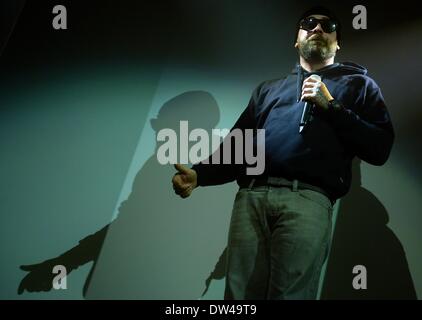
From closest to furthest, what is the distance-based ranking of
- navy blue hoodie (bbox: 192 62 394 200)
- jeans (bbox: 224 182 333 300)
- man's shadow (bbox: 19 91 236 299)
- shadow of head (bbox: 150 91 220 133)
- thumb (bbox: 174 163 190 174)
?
jeans (bbox: 224 182 333 300), navy blue hoodie (bbox: 192 62 394 200), thumb (bbox: 174 163 190 174), man's shadow (bbox: 19 91 236 299), shadow of head (bbox: 150 91 220 133)

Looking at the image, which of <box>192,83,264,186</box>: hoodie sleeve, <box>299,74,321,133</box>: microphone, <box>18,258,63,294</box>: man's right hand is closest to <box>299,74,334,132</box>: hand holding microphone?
<box>299,74,321,133</box>: microphone

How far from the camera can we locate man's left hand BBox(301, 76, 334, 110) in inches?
67.5

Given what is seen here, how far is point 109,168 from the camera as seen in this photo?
214 cm

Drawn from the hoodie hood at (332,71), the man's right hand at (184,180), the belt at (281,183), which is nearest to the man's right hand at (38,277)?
the man's right hand at (184,180)

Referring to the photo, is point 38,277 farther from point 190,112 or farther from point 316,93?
point 316,93

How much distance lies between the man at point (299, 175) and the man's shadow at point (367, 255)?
27 centimetres

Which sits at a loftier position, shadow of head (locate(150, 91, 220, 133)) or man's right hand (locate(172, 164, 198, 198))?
shadow of head (locate(150, 91, 220, 133))

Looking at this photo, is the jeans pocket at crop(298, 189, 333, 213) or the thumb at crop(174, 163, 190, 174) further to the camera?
the thumb at crop(174, 163, 190, 174)

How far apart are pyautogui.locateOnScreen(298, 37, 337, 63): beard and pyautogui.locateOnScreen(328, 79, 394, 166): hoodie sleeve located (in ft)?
0.68

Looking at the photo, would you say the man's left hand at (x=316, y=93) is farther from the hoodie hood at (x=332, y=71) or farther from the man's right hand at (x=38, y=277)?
the man's right hand at (x=38, y=277)

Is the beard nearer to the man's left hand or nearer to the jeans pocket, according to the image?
the man's left hand

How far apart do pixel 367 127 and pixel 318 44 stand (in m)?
0.42

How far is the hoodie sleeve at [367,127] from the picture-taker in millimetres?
1704

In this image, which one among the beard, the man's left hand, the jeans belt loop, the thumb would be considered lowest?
the jeans belt loop
